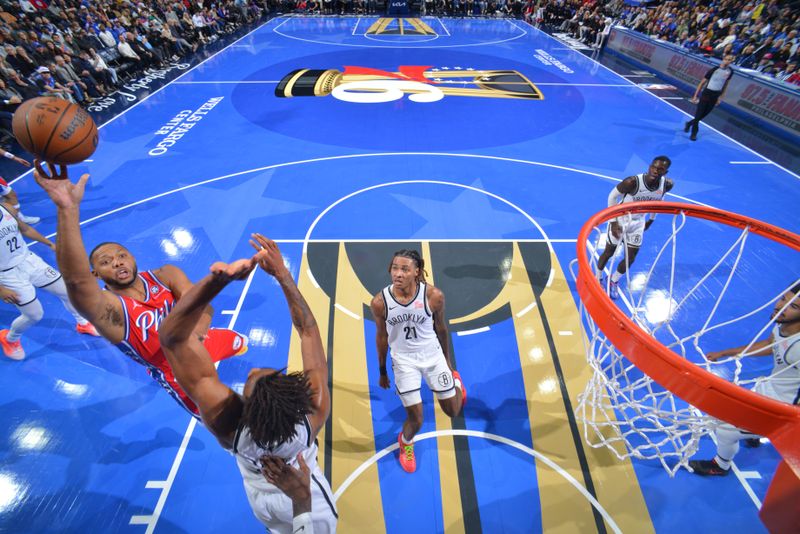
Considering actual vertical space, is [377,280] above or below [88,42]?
below

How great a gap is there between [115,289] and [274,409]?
2.05 meters

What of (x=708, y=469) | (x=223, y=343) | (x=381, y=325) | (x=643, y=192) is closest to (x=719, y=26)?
(x=643, y=192)

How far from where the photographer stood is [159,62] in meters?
14.9

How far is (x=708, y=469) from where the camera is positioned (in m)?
3.65

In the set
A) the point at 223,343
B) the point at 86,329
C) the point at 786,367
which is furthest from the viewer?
the point at 86,329

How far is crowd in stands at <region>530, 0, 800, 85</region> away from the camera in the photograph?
1247 cm

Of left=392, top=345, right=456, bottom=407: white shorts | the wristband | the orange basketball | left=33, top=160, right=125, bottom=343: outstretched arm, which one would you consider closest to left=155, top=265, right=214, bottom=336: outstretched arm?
left=33, top=160, right=125, bottom=343: outstretched arm

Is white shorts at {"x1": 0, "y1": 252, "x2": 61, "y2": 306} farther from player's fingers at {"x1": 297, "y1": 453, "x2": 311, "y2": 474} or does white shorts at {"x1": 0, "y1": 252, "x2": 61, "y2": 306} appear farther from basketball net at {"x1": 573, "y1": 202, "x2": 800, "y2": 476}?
basketball net at {"x1": 573, "y1": 202, "x2": 800, "y2": 476}

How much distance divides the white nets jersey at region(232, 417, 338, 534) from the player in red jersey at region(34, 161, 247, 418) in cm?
111

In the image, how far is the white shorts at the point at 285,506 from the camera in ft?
7.55

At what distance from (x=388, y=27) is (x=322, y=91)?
1158cm

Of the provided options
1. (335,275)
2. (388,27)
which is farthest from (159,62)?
(335,275)

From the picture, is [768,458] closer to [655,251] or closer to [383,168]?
[655,251]

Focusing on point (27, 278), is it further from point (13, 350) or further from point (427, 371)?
point (427, 371)
